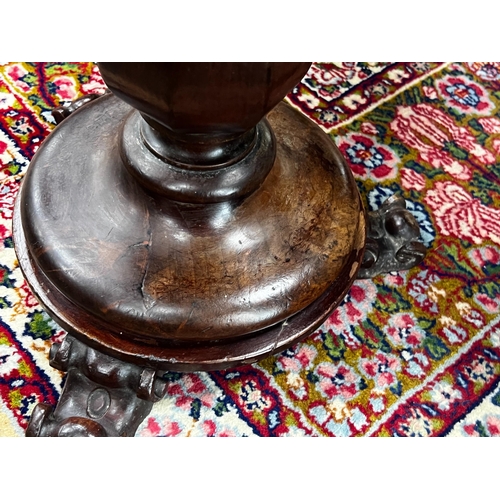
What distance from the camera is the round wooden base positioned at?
590 millimetres

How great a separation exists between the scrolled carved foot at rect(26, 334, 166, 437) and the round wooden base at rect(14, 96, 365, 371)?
6 centimetres

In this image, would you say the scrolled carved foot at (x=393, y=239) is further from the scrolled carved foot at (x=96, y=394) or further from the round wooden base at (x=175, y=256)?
the scrolled carved foot at (x=96, y=394)

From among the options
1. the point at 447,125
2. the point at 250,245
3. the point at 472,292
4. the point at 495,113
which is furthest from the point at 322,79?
the point at 250,245

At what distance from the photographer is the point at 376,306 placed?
2.93 ft

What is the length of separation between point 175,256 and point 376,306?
1.40 ft

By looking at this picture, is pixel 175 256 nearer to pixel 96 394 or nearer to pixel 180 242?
pixel 180 242

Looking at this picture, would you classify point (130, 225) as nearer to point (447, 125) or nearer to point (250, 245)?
point (250, 245)

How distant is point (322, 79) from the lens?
1.17 meters

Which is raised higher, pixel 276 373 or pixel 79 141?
pixel 79 141

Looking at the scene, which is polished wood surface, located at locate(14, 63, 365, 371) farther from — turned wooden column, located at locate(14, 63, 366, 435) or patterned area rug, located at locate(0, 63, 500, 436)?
patterned area rug, located at locate(0, 63, 500, 436)

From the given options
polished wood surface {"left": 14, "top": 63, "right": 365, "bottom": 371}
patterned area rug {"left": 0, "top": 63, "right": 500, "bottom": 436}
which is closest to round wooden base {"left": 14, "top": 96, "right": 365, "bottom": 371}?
polished wood surface {"left": 14, "top": 63, "right": 365, "bottom": 371}

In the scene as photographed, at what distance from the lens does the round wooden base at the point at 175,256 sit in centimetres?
59

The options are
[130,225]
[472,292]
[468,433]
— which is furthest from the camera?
[472,292]

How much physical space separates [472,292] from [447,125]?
40cm
